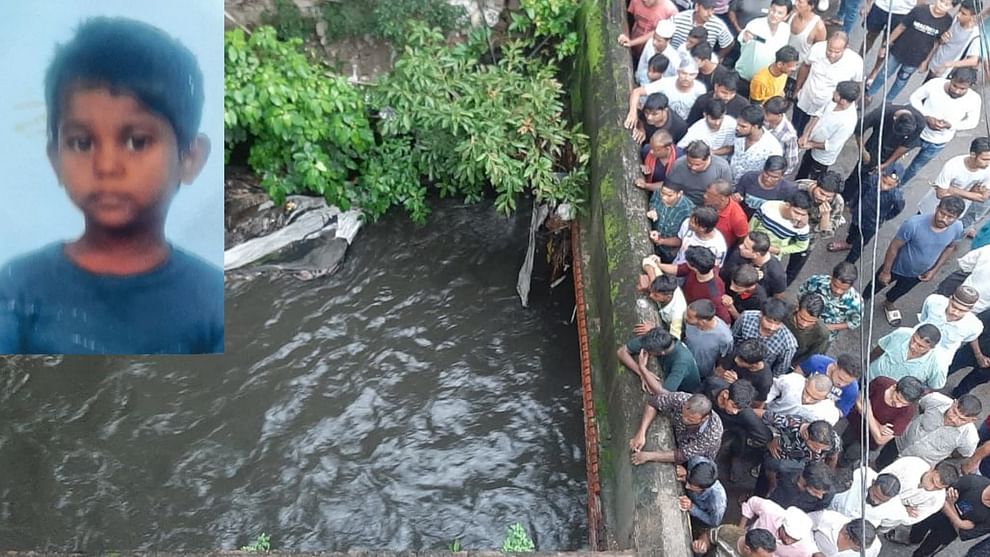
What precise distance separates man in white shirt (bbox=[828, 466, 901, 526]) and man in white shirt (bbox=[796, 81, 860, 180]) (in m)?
2.77

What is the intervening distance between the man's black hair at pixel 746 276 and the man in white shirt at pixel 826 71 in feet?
7.23

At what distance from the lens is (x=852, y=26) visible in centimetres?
703

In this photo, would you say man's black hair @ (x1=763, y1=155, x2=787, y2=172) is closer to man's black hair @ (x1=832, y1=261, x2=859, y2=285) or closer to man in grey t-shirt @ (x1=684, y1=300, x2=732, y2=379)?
man's black hair @ (x1=832, y1=261, x2=859, y2=285)

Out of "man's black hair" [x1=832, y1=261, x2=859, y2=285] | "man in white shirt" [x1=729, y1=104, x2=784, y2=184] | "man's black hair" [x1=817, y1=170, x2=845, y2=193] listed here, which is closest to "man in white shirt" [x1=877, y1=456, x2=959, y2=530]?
"man's black hair" [x1=832, y1=261, x2=859, y2=285]

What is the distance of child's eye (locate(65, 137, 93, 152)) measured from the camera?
299 centimetres

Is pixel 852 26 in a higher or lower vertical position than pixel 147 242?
higher

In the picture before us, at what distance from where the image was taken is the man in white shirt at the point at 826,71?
559cm

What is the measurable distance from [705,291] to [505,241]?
2.92 meters

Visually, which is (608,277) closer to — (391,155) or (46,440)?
(391,155)

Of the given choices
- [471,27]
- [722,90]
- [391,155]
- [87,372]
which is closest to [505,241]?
[391,155]

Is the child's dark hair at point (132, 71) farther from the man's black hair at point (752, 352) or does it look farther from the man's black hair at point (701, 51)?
the man's black hair at point (701, 51)

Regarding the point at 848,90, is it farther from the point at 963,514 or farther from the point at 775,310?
the point at 963,514

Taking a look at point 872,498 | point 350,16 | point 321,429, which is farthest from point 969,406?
point 350,16

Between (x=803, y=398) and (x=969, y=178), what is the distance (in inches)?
101
